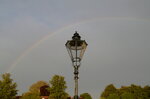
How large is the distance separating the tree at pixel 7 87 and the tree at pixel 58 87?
1094 centimetres

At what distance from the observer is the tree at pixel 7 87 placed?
54.9 meters

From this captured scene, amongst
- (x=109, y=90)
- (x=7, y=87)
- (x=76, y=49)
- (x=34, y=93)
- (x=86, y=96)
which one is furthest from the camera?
(x=109, y=90)

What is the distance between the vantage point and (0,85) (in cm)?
5534

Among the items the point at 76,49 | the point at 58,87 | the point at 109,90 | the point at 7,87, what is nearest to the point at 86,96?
the point at 109,90

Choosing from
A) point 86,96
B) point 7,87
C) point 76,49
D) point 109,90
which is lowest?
point 76,49

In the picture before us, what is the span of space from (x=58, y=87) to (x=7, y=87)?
44.7ft

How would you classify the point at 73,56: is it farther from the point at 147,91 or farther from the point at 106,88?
the point at 106,88

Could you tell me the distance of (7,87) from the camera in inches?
2173

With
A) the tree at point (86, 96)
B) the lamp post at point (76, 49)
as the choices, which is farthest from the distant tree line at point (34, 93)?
the lamp post at point (76, 49)

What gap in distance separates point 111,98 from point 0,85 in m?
45.0

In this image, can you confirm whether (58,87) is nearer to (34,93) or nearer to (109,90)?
(34,93)

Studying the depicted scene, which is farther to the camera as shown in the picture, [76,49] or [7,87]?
[7,87]

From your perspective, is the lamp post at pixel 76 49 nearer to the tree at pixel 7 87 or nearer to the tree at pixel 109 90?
the tree at pixel 7 87

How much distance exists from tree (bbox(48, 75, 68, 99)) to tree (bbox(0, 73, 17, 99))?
35.9ft
